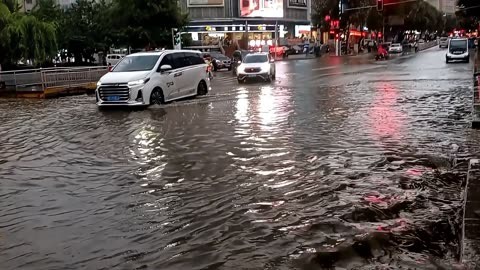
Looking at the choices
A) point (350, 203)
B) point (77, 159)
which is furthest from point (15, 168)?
point (350, 203)

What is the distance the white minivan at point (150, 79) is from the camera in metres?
17.1

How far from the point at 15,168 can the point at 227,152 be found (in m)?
3.50

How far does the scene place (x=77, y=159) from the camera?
960 cm

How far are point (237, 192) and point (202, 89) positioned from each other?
14.5 meters

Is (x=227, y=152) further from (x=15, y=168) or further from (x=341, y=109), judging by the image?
(x=341, y=109)

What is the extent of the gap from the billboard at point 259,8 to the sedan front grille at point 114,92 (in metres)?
64.6

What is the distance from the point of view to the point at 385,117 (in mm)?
13836

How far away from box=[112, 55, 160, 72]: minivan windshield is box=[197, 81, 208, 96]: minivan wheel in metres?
3.01

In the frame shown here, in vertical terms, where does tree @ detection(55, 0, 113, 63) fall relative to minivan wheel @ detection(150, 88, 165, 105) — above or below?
above

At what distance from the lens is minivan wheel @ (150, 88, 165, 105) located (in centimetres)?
1776

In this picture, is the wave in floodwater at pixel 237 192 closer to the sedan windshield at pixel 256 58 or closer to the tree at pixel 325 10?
the sedan windshield at pixel 256 58

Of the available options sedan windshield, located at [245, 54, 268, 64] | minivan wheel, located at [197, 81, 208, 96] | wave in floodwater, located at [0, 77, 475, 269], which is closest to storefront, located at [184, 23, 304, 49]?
sedan windshield, located at [245, 54, 268, 64]

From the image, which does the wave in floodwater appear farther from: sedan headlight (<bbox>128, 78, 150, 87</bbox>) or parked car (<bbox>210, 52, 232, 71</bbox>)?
parked car (<bbox>210, 52, 232, 71</bbox>)

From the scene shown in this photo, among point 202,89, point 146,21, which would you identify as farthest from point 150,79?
point 146,21
